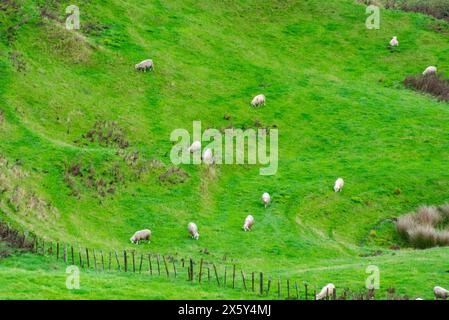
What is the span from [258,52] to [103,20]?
14.9 meters

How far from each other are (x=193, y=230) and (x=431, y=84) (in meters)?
34.5

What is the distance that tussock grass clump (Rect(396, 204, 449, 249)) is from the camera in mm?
42812

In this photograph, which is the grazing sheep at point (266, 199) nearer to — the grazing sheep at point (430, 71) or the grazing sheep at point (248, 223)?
the grazing sheep at point (248, 223)

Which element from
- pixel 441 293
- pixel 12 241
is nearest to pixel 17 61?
pixel 12 241

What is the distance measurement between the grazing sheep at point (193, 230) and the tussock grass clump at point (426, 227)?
12.7 metres

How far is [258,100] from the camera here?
59656 millimetres

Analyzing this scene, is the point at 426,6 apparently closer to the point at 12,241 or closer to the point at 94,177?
the point at 94,177

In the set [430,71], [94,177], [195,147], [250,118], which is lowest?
[94,177]

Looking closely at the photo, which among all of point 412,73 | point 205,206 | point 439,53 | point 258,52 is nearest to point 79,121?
point 205,206

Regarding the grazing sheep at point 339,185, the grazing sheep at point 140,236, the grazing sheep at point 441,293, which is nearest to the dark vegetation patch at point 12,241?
the grazing sheep at point 140,236

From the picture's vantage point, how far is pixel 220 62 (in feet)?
217

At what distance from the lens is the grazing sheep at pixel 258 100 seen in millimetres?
59584

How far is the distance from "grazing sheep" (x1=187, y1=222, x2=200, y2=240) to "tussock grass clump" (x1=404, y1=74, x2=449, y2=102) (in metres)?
32.7

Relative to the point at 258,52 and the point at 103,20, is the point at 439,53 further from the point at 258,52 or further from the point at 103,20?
the point at 103,20
